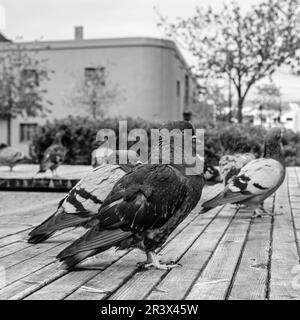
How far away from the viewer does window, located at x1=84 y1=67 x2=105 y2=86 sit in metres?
33.0

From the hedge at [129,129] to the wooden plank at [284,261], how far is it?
34.9ft

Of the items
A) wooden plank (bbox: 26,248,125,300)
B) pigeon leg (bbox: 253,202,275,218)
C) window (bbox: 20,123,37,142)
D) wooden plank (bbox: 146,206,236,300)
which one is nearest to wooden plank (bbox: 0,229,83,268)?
wooden plank (bbox: 26,248,125,300)

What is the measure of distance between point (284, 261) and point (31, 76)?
96.7ft

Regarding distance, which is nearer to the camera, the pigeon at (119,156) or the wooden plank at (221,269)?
the wooden plank at (221,269)

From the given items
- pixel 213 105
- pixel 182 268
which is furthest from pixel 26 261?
pixel 213 105

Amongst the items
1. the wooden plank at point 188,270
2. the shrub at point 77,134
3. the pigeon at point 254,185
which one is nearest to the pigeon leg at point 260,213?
the pigeon at point 254,185

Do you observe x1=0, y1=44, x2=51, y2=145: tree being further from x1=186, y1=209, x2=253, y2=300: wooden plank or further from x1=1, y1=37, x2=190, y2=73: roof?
x1=186, y1=209, x2=253, y2=300: wooden plank

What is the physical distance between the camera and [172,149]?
359 centimetres

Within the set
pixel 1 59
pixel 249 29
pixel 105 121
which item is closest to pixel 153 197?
pixel 105 121

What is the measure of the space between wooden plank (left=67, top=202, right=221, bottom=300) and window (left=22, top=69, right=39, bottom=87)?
27.0 m

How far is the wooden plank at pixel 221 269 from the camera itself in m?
2.86

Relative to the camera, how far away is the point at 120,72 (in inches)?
1313

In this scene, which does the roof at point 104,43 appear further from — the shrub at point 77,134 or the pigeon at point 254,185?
the pigeon at point 254,185
